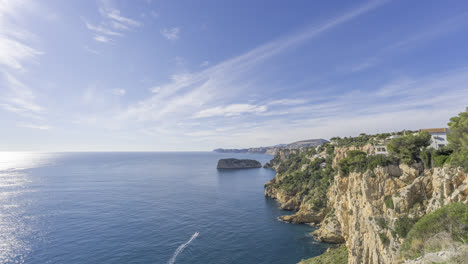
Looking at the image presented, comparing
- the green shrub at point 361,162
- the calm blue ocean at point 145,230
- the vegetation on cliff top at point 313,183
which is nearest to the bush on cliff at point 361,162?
the green shrub at point 361,162

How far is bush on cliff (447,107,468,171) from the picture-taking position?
2226 cm

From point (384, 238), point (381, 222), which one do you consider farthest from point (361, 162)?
point (384, 238)

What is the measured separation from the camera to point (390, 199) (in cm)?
2756

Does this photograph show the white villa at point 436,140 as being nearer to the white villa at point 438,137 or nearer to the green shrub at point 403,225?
the white villa at point 438,137

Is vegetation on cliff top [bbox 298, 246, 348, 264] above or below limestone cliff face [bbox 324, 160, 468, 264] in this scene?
below

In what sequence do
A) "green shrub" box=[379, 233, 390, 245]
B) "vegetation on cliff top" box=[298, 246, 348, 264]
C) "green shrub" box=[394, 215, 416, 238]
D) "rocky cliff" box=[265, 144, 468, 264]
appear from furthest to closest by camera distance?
1. "vegetation on cliff top" box=[298, 246, 348, 264]
2. "green shrub" box=[379, 233, 390, 245]
3. "green shrub" box=[394, 215, 416, 238]
4. "rocky cliff" box=[265, 144, 468, 264]

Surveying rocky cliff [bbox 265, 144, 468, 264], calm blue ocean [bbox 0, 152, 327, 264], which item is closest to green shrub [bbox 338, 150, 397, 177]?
rocky cliff [bbox 265, 144, 468, 264]

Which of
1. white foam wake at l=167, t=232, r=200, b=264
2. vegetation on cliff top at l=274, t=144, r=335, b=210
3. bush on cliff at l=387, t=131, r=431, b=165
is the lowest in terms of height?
white foam wake at l=167, t=232, r=200, b=264

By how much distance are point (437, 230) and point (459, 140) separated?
1526cm

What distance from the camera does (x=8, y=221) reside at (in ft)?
186

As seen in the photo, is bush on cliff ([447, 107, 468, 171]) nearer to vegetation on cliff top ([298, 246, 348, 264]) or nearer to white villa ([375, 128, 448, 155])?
white villa ([375, 128, 448, 155])

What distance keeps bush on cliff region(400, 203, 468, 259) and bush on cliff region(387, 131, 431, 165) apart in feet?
38.4

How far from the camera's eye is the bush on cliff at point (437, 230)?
56.4 feet

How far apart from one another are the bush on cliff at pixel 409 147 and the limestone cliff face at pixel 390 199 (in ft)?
4.54
